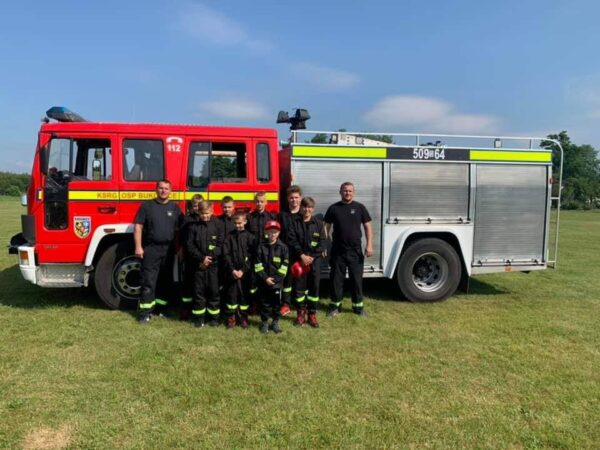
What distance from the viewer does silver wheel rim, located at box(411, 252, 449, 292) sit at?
22.0 ft

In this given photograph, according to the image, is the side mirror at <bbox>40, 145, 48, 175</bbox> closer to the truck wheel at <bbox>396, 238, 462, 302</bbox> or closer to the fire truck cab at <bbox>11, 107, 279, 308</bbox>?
the fire truck cab at <bbox>11, 107, 279, 308</bbox>

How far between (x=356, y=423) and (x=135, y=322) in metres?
3.35

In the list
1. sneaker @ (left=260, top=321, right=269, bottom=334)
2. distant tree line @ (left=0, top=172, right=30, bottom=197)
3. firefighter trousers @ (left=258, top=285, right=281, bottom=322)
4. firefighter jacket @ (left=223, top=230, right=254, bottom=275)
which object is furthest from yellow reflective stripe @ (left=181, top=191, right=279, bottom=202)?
distant tree line @ (left=0, top=172, right=30, bottom=197)

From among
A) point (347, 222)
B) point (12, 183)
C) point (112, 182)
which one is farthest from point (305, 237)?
point (12, 183)

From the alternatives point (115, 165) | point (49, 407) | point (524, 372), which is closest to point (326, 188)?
point (115, 165)

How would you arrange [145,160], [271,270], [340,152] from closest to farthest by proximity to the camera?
[271,270] → [145,160] → [340,152]

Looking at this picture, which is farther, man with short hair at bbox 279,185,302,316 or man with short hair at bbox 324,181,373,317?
man with short hair at bbox 324,181,373,317

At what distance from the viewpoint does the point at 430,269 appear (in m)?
6.88

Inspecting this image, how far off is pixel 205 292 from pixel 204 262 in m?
0.46

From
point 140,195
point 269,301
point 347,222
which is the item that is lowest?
point 269,301

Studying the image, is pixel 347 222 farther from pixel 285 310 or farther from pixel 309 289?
pixel 285 310

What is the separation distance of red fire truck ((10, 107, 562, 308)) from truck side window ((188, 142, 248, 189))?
0.01 m

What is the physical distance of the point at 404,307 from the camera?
645 cm

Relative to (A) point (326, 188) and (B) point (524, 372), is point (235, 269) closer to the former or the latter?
(A) point (326, 188)
